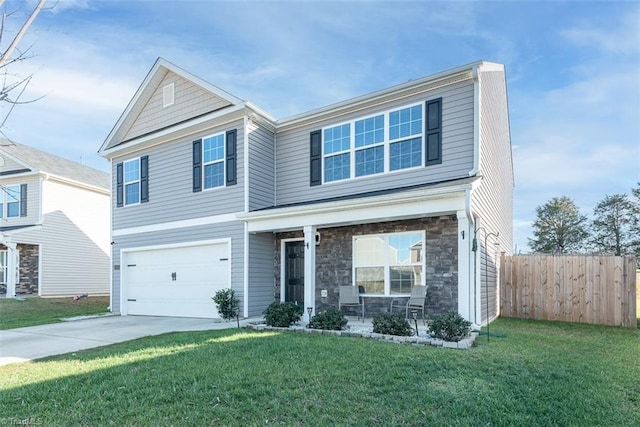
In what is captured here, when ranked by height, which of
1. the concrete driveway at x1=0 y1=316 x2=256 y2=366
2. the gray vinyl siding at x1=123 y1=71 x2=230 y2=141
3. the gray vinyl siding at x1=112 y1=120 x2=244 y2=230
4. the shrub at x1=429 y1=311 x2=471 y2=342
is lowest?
the concrete driveway at x1=0 y1=316 x2=256 y2=366

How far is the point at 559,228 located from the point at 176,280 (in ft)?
87.7

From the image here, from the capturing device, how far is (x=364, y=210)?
29.5ft

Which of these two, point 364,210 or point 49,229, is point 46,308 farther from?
point 364,210

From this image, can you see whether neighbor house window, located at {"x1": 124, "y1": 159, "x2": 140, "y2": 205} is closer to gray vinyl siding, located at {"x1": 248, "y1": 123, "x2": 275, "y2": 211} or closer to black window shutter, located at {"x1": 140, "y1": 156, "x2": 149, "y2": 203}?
black window shutter, located at {"x1": 140, "y1": 156, "x2": 149, "y2": 203}

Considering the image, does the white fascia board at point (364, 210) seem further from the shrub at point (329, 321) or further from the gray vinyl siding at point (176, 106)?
the gray vinyl siding at point (176, 106)

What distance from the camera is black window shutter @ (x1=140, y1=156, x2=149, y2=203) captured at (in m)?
13.3

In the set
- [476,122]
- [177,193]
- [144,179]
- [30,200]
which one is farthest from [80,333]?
[30,200]

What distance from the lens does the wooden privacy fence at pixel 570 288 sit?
391 inches

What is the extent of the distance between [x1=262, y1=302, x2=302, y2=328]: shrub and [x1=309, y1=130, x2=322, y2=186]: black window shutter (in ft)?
12.1

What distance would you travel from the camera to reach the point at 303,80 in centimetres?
1410

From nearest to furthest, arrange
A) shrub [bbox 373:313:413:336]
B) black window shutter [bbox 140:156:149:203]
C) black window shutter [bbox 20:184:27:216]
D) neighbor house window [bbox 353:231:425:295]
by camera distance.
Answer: shrub [bbox 373:313:413:336] → neighbor house window [bbox 353:231:425:295] → black window shutter [bbox 140:156:149:203] → black window shutter [bbox 20:184:27:216]

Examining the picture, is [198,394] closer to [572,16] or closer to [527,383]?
[527,383]

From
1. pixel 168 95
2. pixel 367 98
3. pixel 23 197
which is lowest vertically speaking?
pixel 23 197

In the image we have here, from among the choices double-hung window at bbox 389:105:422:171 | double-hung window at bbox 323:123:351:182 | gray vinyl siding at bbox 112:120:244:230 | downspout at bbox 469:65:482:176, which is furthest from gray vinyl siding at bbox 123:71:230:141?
downspout at bbox 469:65:482:176
